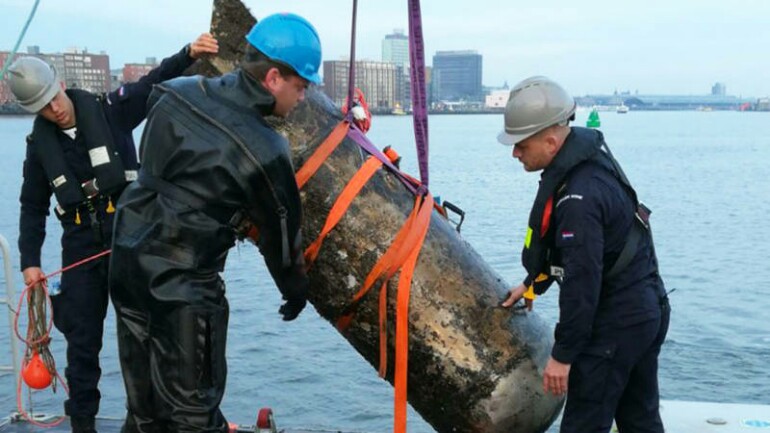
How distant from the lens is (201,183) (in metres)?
3.24

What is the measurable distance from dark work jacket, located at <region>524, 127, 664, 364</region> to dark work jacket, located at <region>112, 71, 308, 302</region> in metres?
1.31

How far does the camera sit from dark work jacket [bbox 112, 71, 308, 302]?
10.6 ft

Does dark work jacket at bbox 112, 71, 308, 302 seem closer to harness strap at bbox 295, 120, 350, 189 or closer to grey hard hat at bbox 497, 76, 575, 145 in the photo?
harness strap at bbox 295, 120, 350, 189

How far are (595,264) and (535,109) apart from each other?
0.79 metres

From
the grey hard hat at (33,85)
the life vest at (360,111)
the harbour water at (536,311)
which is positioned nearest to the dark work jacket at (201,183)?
the life vest at (360,111)

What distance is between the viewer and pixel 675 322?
567 inches

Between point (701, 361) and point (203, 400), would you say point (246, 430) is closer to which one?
point (203, 400)

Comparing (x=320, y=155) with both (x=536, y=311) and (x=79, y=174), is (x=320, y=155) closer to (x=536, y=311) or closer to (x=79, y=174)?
(x=79, y=174)

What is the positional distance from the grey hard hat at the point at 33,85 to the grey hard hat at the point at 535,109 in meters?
2.60

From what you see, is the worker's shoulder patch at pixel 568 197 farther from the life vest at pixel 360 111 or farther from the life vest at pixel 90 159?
the life vest at pixel 90 159

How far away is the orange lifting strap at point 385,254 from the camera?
405 centimetres

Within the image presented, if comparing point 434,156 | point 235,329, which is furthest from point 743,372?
point 434,156

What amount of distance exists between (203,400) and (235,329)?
1065 centimetres

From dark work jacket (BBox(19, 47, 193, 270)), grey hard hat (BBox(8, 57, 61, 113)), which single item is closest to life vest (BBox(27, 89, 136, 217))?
dark work jacket (BBox(19, 47, 193, 270))
